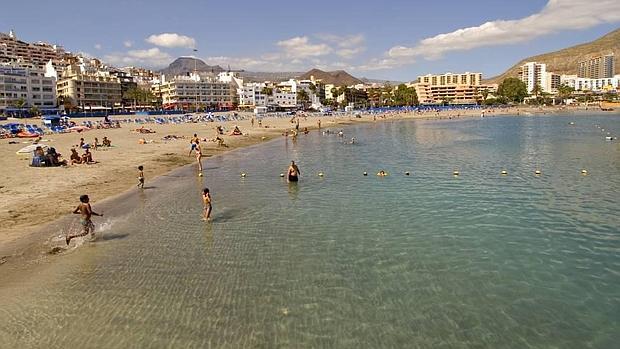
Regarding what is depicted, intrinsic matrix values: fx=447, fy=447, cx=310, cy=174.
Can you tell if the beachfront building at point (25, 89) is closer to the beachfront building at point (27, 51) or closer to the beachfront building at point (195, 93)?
the beachfront building at point (195, 93)

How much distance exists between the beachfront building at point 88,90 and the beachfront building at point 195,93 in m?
16.9

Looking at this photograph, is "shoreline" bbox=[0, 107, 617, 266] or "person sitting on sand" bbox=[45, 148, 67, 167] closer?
"shoreline" bbox=[0, 107, 617, 266]

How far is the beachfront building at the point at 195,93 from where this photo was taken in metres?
155

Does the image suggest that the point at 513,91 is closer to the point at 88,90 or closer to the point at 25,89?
the point at 88,90

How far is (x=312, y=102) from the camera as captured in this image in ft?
619

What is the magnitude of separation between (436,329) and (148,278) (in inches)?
286

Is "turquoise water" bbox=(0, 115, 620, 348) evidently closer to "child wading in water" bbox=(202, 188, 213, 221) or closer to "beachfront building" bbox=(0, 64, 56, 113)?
"child wading in water" bbox=(202, 188, 213, 221)

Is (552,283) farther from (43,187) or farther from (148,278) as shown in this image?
(43,187)

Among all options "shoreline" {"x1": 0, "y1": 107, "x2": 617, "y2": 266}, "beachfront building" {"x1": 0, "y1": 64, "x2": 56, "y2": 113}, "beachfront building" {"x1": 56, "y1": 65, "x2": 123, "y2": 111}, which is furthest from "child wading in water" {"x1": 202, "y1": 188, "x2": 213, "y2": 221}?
"beachfront building" {"x1": 56, "y1": 65, "x2": 123, "y2": 111}

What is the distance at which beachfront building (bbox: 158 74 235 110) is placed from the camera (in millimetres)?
154875

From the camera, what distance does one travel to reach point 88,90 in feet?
444

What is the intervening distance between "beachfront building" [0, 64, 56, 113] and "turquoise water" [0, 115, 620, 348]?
10510cm

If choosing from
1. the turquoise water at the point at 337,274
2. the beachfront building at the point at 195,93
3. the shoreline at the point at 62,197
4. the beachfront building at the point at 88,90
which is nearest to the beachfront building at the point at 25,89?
the beachfront building at the point at 88,90

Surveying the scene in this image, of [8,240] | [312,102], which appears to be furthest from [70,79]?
[8,240]
